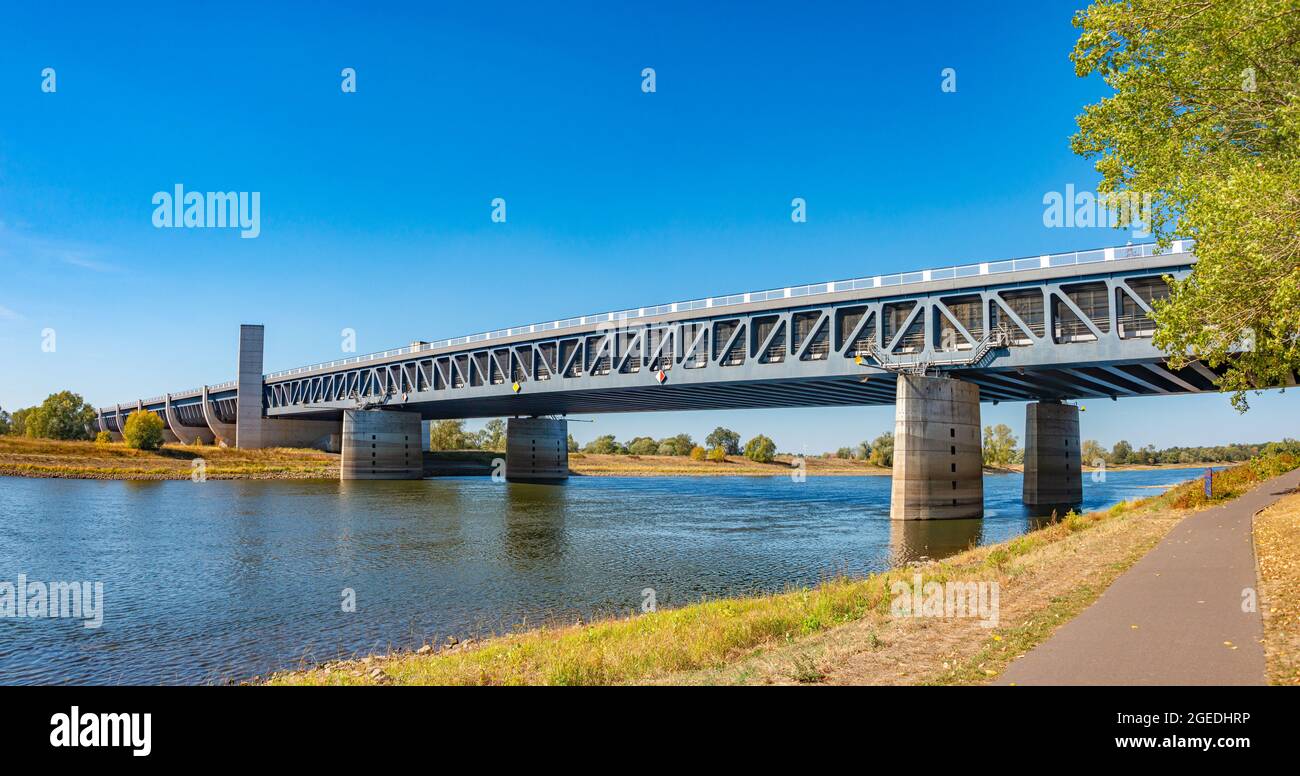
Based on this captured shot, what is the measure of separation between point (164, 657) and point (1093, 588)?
21.1 m

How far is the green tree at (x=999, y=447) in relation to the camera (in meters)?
171

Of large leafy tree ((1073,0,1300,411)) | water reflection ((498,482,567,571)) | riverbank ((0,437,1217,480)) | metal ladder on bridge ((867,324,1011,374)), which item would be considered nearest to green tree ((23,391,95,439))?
riverbank ((0,437,1217,480))

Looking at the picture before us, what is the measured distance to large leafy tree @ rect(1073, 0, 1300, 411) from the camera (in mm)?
14633

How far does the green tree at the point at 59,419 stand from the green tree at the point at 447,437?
65447mm

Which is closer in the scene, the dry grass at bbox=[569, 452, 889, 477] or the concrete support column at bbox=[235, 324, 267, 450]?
the concrete support column at bbox=[235, 324, 267, 450]

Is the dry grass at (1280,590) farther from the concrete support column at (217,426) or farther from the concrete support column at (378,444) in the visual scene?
the concrete support column at (217,426)

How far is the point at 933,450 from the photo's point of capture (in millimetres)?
48656

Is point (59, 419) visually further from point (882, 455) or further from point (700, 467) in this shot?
point (882, 455)

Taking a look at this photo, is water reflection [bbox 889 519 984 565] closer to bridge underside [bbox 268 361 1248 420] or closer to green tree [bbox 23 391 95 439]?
bridge underside [bbox 268 361 1248 420]

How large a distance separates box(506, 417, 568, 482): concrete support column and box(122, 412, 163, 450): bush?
53505mm

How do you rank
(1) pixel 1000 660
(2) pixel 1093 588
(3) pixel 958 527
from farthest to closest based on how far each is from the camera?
(3) pixel 958 527, (2) pixel 1093 588, (1) pixel 1000 660

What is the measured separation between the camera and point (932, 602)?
51.2 ft
